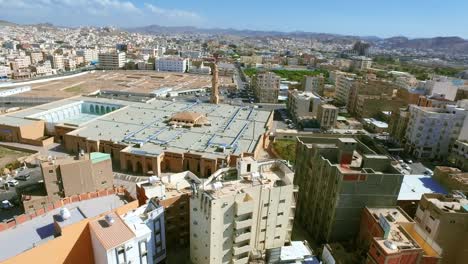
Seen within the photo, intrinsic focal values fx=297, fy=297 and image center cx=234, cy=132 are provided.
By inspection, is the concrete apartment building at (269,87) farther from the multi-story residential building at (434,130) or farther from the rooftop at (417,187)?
the rooftop at (417,187)

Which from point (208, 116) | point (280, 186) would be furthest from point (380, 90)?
point (280, 186)

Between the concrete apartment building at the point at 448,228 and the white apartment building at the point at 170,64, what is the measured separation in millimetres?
142427

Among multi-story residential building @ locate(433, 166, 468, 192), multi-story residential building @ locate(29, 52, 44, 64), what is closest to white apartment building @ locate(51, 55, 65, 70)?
multi-story residential building @ locate(29, 52, 44, 64)

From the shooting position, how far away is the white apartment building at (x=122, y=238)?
21891mm

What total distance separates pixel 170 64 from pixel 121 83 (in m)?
42.9

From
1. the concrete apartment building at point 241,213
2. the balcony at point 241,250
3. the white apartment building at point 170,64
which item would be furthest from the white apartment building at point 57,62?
the balcony at point 241,250

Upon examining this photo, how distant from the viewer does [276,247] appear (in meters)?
28.8

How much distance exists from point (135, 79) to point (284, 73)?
75848 millimetres

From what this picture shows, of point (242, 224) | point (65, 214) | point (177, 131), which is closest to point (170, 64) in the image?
point (177, 131)

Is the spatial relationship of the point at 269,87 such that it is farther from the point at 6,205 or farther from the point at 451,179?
the point at 6,205

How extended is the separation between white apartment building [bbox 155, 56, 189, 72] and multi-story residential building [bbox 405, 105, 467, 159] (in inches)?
4699

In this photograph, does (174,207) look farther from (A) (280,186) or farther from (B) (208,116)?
(B) (208,116)

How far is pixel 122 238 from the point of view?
22094 mm

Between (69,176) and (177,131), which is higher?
(69,176)
